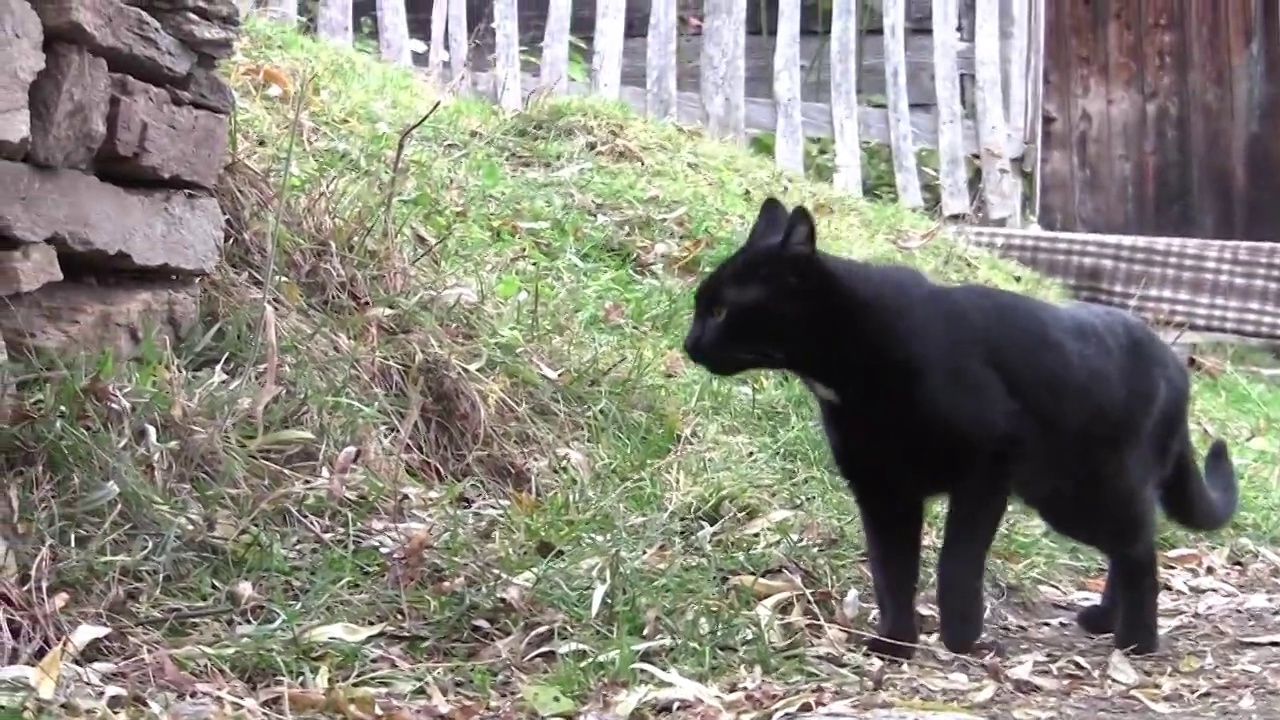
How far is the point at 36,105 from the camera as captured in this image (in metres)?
2.93

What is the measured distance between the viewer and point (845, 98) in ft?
24.5

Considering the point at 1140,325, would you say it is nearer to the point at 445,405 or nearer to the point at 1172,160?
the point at 445,405

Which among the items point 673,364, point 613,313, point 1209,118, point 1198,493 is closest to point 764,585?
point 1198,493

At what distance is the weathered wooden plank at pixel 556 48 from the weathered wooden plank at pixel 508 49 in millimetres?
153

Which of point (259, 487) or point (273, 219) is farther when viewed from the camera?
point (273, 219)

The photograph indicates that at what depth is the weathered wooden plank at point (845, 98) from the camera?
7414 mm

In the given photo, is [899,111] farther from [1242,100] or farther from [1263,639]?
[1263,639]

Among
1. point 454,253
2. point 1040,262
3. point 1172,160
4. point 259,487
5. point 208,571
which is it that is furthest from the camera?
point 1172,160

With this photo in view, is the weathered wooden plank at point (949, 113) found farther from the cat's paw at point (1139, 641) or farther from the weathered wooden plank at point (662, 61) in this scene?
the cat's paw at point (1139, 641)

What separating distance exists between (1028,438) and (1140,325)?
0.58 meters

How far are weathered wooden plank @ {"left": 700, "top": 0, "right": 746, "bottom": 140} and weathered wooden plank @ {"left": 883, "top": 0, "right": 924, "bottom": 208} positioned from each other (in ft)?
2.50

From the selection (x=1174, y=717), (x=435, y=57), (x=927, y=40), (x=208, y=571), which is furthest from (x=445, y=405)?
(x=927, y=40)

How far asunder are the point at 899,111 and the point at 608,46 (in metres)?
1.55

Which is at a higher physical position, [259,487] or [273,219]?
[273,219]
